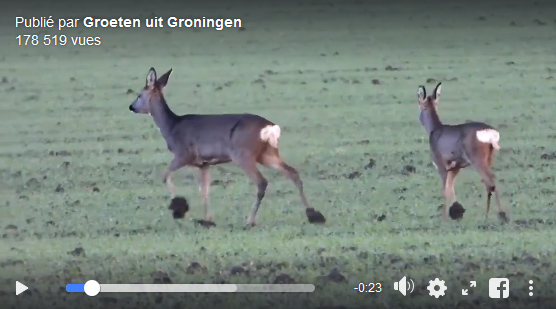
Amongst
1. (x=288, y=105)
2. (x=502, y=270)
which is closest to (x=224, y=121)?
(x=502, y=270)

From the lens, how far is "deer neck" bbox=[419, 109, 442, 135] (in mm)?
10625

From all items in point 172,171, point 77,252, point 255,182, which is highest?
point 172,171

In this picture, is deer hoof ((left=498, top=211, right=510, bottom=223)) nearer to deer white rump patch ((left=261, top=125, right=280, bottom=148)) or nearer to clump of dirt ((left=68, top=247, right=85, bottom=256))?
deer white rump patch ((left=261, top=125, right=280, bottom=148))

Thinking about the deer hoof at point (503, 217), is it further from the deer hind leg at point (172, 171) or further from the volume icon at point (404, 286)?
the volume icon at point (404, 286)

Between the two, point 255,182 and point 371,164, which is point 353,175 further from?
point 255,182

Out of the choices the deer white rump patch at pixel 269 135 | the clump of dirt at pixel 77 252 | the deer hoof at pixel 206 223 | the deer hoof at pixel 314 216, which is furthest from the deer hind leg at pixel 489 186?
the clump of dirt at pixel 77 252

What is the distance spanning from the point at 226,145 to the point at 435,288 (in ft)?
9.89

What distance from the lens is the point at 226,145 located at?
10.1 m

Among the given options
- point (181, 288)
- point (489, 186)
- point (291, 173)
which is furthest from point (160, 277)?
point (489, 186)

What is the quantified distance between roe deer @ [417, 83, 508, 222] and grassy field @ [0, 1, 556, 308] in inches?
8.4

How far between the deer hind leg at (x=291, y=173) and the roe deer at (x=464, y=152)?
0.77 m

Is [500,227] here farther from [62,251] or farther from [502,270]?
[62,251]

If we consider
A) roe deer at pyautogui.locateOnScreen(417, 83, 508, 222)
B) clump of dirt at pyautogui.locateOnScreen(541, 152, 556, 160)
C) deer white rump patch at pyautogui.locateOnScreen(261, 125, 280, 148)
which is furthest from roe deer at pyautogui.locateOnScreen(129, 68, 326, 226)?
clump of dirt at pyautogui.locateOnScreen(541, 152, 556, 160)

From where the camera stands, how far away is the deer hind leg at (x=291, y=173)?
9547 mm
